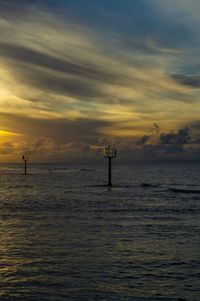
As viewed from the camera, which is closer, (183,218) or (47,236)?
(47,236)

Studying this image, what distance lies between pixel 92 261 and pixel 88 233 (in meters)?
Answer: 5.99

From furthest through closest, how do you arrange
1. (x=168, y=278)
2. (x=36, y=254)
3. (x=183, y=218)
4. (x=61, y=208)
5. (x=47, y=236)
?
1. (x=61, y=208)
2. (x=183, y=218)
3. (x=47, y=236)
4. (x=36, y=254)
5. (x=168, y=278)

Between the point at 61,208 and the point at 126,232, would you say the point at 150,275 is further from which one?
the point at 61,208

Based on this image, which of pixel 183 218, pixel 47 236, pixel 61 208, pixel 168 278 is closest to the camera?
pixel 168 278

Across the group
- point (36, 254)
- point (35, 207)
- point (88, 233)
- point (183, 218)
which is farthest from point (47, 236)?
point (35, 207)

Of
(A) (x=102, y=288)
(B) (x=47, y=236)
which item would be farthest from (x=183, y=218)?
(A) (x=102, y=288)

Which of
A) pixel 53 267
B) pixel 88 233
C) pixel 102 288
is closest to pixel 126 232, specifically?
pixel 88 233

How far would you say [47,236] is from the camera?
21.4 metres

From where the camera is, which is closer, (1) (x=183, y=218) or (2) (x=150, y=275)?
(2) (x=150, y=275)

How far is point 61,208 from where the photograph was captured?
3459 centimetres

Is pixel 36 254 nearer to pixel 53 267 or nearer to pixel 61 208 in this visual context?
pixel 53 267

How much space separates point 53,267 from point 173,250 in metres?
5.80

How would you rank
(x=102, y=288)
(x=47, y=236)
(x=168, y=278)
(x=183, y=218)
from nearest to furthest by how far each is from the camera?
(x=102, y=288) < (x=168, y=278) < (x=47, y=236) < (x=183, y=218)

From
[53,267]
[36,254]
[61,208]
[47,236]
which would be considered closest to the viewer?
[53,267]
